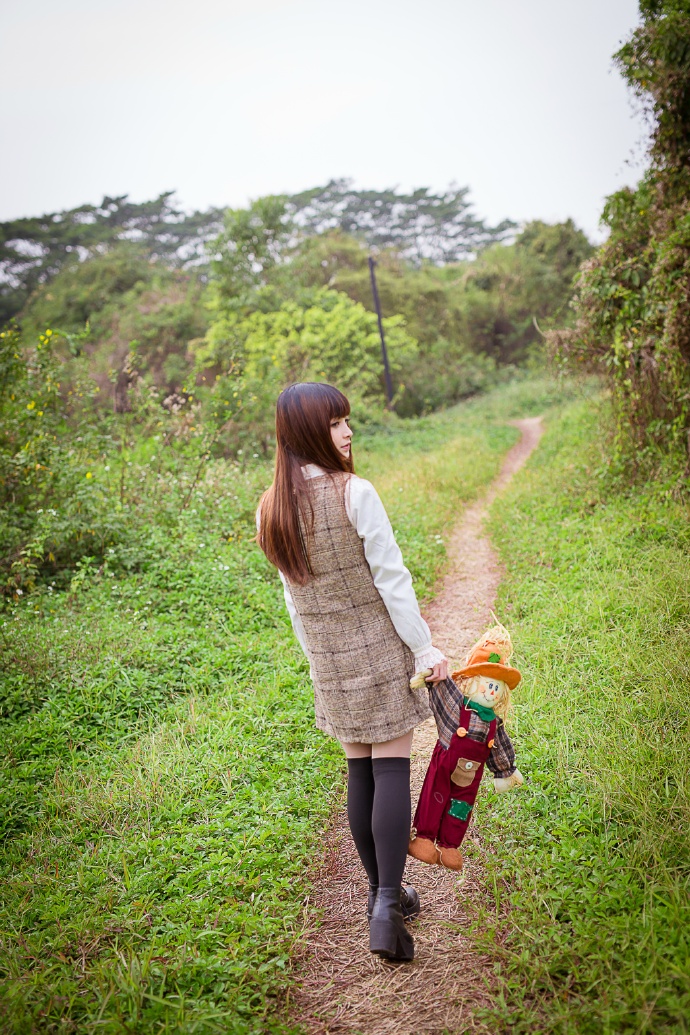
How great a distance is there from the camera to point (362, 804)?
2160mm

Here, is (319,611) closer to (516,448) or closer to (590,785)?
(590,785)

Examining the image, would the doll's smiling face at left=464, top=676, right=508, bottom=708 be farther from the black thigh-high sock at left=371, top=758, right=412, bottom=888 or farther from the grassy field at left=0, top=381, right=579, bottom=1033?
the grassy field at left=0, top=381, right=579, bottom=1033

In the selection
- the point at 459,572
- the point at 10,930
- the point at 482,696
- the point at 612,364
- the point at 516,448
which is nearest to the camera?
the point at 482,696

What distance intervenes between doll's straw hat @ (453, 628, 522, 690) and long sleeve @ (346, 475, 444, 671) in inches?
11.7

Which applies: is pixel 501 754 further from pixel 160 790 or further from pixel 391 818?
pixel 160 790

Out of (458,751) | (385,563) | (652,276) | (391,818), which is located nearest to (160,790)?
(391,818)

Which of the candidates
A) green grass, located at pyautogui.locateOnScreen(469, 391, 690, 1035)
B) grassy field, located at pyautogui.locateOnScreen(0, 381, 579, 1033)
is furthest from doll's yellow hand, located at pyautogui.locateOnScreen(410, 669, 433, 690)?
grassy field, located at pyautogui.locateOnScreen(0, 381, 579, 1033)

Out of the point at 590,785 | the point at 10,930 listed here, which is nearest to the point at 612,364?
the point at 590,785

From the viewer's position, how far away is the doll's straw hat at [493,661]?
7.31ft

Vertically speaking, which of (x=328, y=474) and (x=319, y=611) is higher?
(x=328, y=474)

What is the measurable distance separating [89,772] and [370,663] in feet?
7.07

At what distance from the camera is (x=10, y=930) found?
2410mm

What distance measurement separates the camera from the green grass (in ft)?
6.18

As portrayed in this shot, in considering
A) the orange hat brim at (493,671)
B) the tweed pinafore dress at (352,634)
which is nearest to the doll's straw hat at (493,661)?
the orange hat brim at (493,671)
